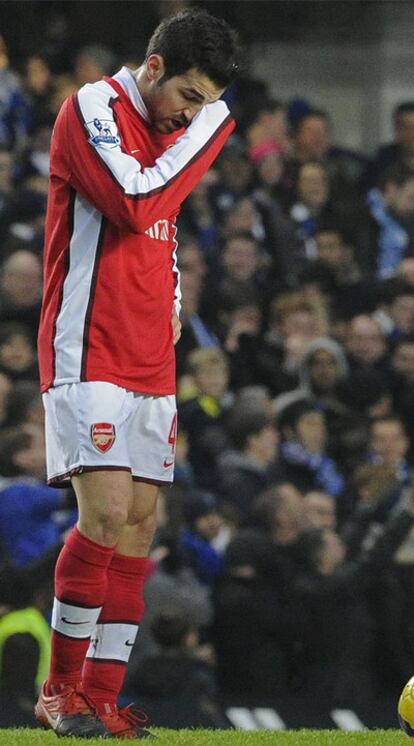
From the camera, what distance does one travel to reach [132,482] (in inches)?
193

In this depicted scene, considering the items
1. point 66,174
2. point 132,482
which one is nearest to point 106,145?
point 66,174

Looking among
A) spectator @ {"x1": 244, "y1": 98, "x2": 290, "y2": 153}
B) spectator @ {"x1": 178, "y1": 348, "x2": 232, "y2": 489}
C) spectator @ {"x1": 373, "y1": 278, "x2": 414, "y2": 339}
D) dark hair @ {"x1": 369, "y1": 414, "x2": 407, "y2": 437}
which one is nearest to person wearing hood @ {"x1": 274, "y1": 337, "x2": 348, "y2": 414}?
dark hair @ {"x1": 369, "y1": 414, "x2": 407, "y2": 437}

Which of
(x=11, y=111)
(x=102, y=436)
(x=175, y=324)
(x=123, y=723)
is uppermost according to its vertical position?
(x=11, y=111)

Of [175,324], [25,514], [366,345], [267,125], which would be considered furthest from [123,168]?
[267,125]

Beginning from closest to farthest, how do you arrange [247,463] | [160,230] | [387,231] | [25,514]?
[160,230], [25,514], [247,463], [387,231]

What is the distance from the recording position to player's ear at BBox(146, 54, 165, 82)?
473cm

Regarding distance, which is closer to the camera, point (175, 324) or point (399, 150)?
point (175, 324)

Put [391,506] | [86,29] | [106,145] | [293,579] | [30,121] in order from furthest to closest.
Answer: [86,29], [30,121], [391,506], [293,579], [106,145]

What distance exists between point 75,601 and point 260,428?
4.87 metres

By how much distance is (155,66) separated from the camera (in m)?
4.74

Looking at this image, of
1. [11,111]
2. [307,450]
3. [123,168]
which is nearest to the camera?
[123,168]

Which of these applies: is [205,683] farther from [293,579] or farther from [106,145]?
[106,145]

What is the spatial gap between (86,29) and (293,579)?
7250 millimetres

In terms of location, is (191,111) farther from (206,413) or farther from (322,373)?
(322,373)
